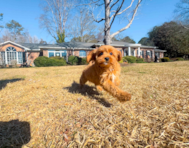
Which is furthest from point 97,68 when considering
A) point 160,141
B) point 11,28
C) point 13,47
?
point 11,28

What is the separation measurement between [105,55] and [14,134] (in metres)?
1.95

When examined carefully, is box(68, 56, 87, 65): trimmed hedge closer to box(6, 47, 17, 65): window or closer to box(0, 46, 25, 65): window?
box(0, 46, 25, 65): window

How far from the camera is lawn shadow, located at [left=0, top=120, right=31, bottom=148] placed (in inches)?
53.2

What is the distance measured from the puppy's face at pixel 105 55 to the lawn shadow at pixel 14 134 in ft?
5.36

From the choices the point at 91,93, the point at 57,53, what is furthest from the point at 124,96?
the point at 57,53

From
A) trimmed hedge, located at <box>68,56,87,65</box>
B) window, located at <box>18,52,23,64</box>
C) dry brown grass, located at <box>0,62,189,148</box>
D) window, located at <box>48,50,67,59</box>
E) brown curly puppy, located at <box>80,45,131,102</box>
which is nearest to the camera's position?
dry brown grass, located at <box>0,62,189,148</box>

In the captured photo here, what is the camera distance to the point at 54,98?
278cm

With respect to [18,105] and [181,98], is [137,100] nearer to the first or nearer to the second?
[181,98]

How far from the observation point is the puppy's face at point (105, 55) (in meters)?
2.10

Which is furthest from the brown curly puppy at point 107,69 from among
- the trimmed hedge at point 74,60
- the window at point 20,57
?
the window at point 20,57

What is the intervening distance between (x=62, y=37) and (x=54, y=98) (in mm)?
32369

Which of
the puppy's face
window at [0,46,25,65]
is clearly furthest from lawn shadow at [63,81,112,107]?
window at [0,46,25,65]

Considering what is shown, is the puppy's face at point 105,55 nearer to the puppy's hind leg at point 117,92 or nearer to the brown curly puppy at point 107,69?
the brown curly puppy at point 107,69

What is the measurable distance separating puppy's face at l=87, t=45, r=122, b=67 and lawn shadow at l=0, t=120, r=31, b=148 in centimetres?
163
